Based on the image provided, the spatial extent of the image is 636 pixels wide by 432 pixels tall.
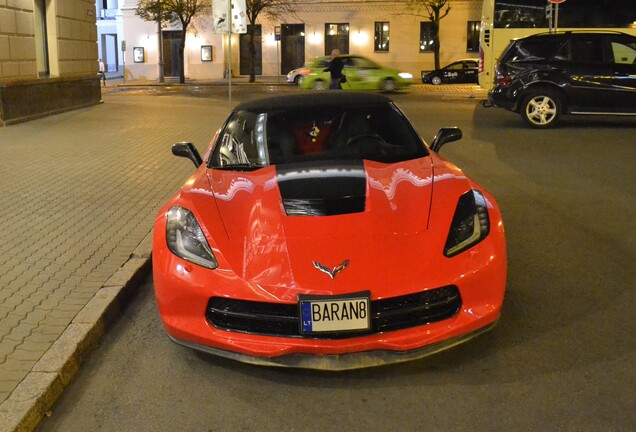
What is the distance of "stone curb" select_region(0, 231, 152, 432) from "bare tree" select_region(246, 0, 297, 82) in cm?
3919

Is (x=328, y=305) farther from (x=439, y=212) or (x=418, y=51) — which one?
(x=418, y=51)

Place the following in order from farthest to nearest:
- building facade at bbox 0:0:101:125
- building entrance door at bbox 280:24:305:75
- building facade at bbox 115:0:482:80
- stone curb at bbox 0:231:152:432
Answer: building entrance door at bbox 280:24:305:75 < building facade at bbox 115:0:482:80 < building facade at bbox 0:0:101:125 < stone curb at bbox 0:231:152:432

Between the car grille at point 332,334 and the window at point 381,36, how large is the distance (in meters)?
44.2

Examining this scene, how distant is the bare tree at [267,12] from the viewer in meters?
43.7

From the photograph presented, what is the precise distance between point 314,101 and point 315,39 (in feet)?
140

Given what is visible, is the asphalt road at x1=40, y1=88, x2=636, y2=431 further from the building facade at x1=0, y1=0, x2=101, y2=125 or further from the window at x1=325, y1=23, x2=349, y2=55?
the window at x1=325, y1=23, x2=349, y2=55

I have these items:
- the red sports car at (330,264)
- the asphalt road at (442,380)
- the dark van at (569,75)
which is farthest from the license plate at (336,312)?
the dark van at (569,75)

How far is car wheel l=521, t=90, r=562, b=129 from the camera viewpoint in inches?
609

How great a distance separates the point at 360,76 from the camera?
29922 millimetres

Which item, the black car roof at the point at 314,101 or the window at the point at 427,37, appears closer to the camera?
the black car roof at the point at 314,101

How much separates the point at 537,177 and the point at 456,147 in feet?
10.7

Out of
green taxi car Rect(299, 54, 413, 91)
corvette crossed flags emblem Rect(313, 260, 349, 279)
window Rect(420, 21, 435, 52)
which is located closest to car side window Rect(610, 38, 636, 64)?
corvette crossed flags emblem Rect(313, 260, 349, 279)

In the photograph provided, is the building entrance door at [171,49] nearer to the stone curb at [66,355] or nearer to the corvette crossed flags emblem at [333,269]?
the stone curb at [66,355]

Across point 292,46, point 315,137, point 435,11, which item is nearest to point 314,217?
point 315,137
